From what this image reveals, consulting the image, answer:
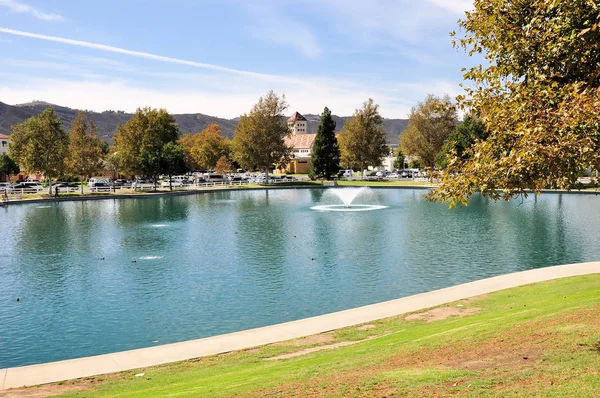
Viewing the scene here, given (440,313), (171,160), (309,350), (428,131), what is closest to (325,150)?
(428,131)

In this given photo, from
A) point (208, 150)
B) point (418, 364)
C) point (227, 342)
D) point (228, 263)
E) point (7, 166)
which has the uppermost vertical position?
point (208, 150)

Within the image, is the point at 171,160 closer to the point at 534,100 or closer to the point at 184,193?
the point at 184,193

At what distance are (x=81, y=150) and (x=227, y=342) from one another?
82.4m

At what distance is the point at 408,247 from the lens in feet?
117

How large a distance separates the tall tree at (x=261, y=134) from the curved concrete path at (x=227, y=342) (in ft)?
300

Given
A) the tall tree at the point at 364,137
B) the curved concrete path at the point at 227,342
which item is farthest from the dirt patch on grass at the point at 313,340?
the tall tree at the point at 364,137

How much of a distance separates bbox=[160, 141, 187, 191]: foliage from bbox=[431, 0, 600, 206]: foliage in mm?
85524

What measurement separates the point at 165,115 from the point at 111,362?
106m

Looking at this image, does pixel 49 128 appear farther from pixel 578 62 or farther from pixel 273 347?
pixel 578 62

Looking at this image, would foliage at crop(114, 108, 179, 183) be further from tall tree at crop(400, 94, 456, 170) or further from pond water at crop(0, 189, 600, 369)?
tall tree at crop(400, 94, 456, 170)

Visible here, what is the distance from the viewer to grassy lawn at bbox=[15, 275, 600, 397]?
379 inches

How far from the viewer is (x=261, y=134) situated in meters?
111

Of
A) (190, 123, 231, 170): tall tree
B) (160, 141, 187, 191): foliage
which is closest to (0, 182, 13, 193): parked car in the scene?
(160, 141, 187, 191): foliage

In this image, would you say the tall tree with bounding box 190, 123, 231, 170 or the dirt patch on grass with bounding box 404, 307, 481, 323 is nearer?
the dirt patch on grass with bounding box 404, 307, 481, 323
